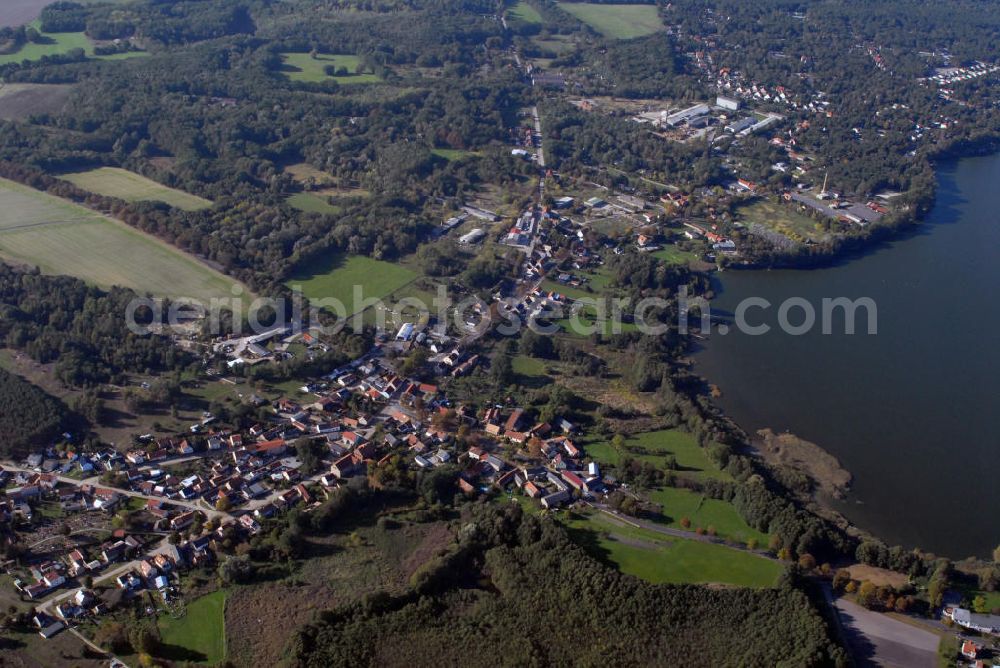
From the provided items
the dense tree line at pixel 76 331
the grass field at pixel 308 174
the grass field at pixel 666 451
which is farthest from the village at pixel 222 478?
the grass field at pixel 308 174

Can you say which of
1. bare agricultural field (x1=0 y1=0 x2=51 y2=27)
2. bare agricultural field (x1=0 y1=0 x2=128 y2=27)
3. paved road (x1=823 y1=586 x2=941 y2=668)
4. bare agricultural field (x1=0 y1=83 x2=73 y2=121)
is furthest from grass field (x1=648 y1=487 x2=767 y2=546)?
bare agricultural field (x1=0 y1=0 x2=51 y2=27)

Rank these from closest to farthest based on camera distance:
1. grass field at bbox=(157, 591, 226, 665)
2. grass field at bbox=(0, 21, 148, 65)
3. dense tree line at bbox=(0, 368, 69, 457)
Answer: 1. grass field at bbox=(157, 591, 226, 665)
2. dense tree line at bbox=(0, 368, 69, 457)
3. grass field at bbox=(0, 21, 148, 65)

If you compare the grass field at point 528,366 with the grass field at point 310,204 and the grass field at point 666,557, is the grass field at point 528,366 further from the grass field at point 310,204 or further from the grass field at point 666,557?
the grass field at point 310,204

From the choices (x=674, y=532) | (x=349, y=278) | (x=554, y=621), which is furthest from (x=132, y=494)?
(x=674, y=532)

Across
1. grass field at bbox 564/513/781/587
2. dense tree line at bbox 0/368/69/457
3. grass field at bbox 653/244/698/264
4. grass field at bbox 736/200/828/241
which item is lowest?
grass field at bbox 564/513/781/587

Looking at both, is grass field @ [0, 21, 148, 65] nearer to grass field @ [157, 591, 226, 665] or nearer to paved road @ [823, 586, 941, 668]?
grass field @ [157, 591, 226, 665]

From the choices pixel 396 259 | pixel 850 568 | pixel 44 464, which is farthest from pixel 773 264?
pixel 44 464

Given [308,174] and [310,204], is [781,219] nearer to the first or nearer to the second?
[310,204]
